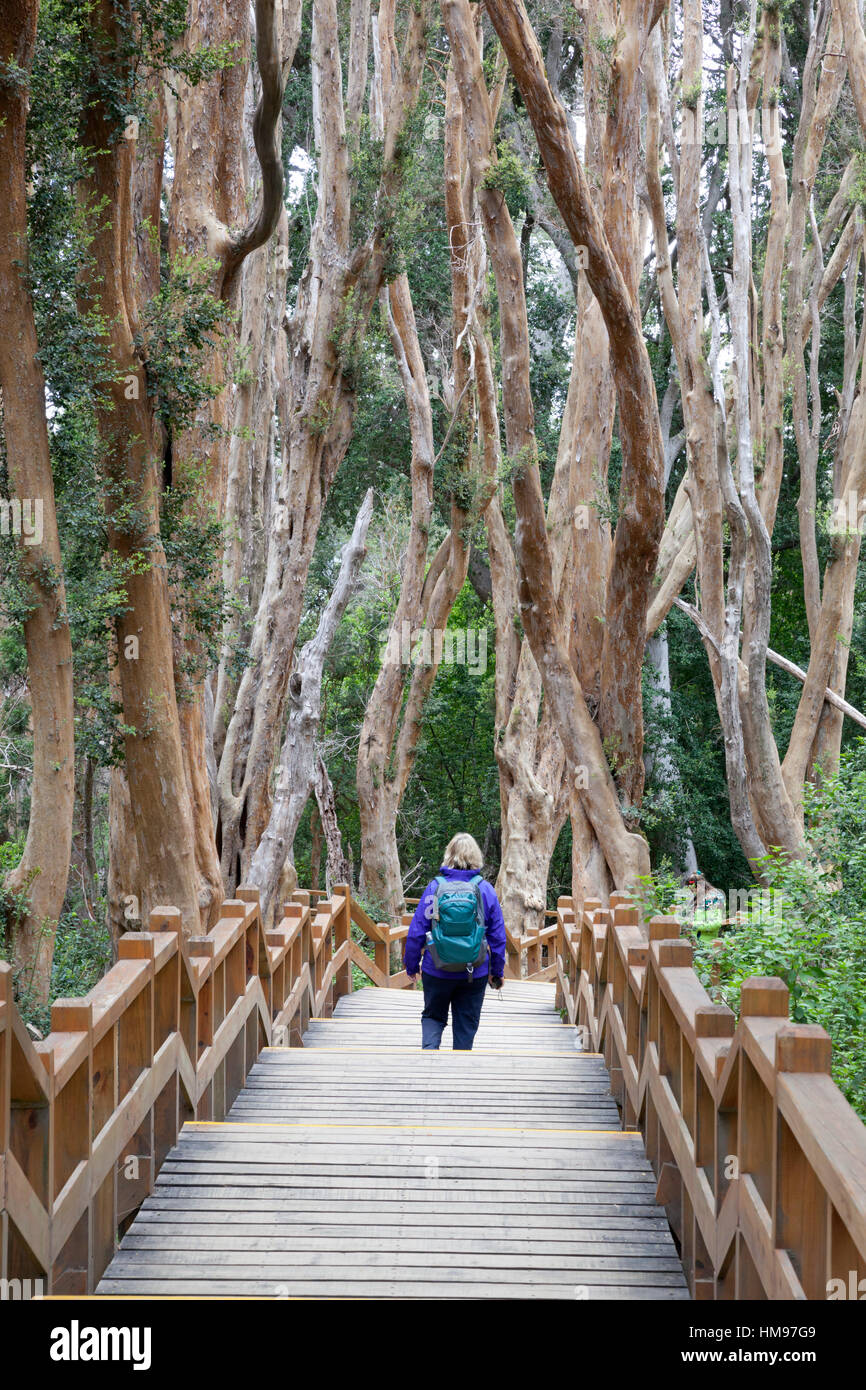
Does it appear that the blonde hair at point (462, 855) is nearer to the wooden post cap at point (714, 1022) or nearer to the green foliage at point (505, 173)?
the wooden post cap at point (714, 1022)

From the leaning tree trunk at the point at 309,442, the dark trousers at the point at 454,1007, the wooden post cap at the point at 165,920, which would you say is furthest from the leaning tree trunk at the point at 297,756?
the wooden post cap at the point at 165,920

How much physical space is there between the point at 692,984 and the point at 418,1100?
2221 mm

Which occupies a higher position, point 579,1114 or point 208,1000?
point 208,1000

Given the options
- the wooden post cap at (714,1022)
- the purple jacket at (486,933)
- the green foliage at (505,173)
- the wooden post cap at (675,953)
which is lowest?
the purple jacket at (486,933)

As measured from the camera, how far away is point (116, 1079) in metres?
4.24

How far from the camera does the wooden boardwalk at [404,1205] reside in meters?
3.95

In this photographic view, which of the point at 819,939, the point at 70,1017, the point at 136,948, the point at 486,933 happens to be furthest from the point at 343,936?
the point at 70,1017

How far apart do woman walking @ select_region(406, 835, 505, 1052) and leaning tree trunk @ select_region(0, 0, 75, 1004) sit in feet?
7.05

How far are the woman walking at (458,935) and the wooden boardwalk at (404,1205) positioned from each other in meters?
0.98

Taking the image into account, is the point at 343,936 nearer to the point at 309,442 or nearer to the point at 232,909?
the point at 309,442

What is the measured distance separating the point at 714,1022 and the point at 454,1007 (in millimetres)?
3838

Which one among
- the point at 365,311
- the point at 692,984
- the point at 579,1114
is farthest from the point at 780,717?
the point at 692,984
